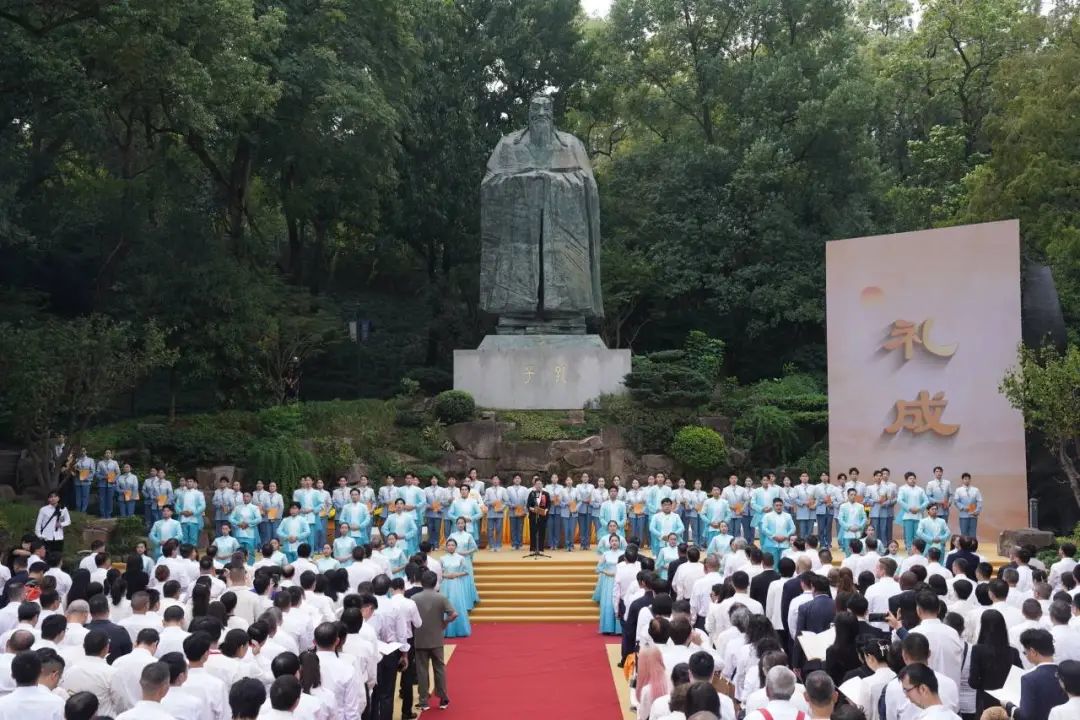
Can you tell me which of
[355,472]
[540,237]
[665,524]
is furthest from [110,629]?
[540,237]

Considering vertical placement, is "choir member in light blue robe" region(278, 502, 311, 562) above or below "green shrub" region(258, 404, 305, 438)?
below

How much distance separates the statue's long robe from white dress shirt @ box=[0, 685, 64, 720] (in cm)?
1802

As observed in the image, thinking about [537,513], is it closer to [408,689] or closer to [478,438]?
[478,438]

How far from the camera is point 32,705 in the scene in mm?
5992

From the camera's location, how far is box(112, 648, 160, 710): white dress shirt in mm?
6898

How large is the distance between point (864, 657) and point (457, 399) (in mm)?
15900

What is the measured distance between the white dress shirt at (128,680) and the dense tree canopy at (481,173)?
15691 mm

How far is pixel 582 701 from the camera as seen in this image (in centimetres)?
1077

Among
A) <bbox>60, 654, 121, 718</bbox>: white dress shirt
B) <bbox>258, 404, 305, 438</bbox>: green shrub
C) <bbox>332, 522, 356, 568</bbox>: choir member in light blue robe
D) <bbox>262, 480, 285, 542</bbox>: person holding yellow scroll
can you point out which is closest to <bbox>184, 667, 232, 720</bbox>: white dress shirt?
<bbox>60, 654, 121, 718</bbox>: white dress shirt

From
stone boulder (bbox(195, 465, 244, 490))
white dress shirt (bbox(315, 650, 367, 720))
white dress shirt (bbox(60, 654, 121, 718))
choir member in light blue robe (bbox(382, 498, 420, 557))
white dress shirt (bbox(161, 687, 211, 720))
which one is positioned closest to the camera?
white dress shirt (bbox(161, 687, 211, 720))

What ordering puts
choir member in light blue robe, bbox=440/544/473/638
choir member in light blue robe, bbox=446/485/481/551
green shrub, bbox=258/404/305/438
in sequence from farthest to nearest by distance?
green shrub, bbox=258/404/305/438 < choir member in light blue robe, bbox=446/485/481/551 < choir member in light blue robe, bbox=440/544/473/638

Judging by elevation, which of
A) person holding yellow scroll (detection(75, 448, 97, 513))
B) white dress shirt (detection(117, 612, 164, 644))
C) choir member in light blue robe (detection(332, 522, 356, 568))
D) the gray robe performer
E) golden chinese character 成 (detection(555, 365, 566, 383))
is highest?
the gray robe performer

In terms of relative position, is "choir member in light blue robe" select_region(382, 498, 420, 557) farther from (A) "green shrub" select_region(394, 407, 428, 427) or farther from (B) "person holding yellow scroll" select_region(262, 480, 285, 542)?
(A) "green shrub" select_region(394, 407, 428, 427)

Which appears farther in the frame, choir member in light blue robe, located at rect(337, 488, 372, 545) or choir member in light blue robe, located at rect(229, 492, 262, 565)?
choir member in light blue robe, located at rect(229, 492, 262, 565)
